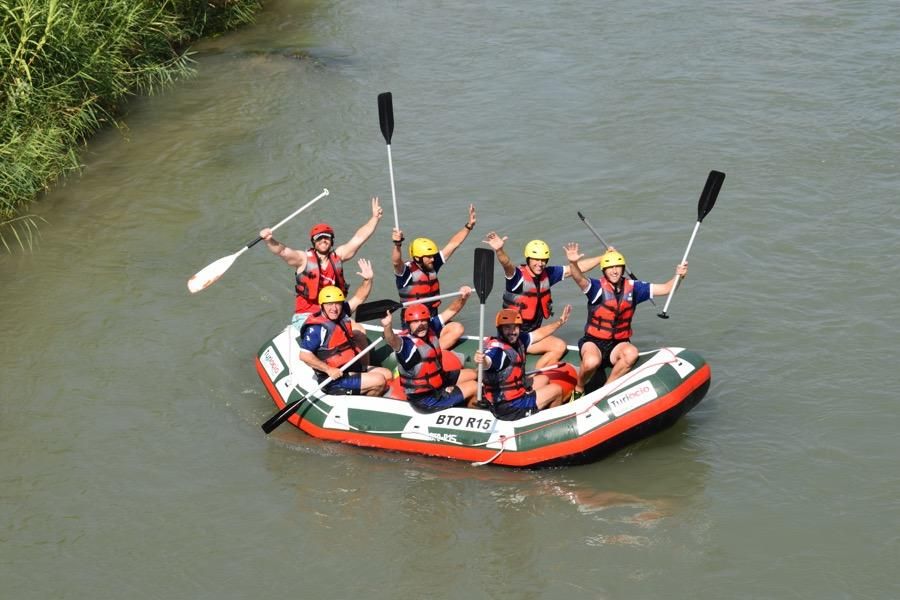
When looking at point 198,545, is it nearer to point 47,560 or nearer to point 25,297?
point 47,560

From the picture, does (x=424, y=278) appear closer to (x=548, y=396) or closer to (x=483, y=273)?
(x=483, y=273)

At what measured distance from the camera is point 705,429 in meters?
8.73

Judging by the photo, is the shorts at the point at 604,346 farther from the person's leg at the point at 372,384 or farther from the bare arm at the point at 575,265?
the person's leg at the point at 372,384

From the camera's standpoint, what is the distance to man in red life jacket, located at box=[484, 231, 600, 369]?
8820 millimetres

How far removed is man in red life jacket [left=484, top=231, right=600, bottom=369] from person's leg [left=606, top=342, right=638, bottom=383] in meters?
0.43

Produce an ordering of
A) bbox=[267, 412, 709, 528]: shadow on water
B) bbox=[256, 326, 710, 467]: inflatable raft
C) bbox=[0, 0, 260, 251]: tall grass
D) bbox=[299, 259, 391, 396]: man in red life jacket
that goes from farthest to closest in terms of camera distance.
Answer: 1. bbox=[0, 0, 260, 251]: tall grass
2. bbox=[299, 259, 391, 396]: man in red life jacket
3. bbox=[256, 326, 710, 467]: inflatable raft
4. bbox=[267, 412, 709, 528]: shadow on water

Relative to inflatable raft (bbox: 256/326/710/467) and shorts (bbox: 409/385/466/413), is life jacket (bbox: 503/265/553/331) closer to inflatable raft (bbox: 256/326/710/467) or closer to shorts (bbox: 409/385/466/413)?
inflatable raft (bbox: 256/326/710/467)

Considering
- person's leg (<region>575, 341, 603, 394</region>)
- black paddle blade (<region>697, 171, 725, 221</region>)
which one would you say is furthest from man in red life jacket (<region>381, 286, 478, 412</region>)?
black paddle blade (<region>697, 171, 725, 221</region>)

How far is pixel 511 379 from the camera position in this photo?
8.25m

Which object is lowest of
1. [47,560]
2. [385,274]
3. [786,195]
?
[47,560]

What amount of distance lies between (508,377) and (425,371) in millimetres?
591

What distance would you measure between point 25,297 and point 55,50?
327 cm

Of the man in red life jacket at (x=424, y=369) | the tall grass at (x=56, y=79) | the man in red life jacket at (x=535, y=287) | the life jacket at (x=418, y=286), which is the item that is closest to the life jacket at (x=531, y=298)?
the man in red life jacket at (x=535, y=287)

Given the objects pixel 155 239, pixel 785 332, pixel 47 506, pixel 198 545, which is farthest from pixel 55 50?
pixel 785 332
